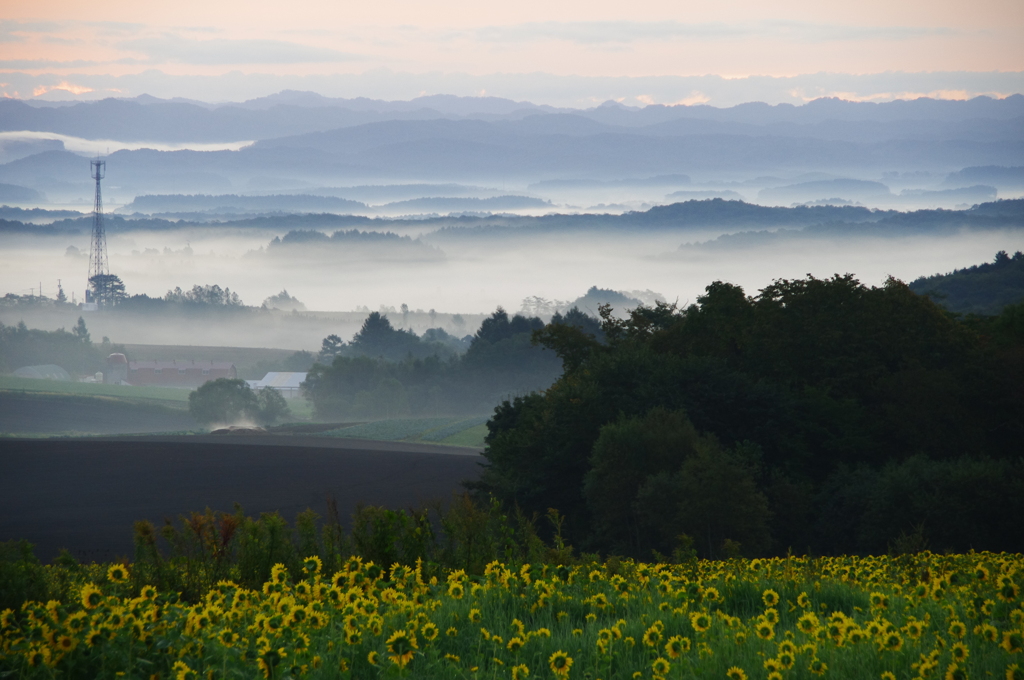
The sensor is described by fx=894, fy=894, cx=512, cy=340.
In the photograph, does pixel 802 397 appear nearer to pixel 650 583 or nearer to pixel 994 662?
pixel 650 583

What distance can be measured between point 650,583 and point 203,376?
17027cm

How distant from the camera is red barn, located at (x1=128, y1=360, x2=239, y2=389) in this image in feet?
538

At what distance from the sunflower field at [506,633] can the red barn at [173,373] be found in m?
163

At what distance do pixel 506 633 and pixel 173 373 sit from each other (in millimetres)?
172405

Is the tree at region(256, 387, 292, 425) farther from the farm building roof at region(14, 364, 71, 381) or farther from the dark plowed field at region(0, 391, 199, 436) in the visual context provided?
the farm building roof at region(14, 364, 71, 381)

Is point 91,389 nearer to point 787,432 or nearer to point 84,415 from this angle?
point 84,415

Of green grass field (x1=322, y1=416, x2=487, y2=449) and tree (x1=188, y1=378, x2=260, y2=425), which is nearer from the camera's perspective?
green grass field (x1=322, y1=416, x2=487, y2=449)

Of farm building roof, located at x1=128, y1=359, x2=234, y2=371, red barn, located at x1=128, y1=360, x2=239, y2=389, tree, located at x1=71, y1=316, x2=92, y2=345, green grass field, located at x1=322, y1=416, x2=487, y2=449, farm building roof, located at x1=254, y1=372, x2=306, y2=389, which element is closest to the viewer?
green grass field, located at x1=322, y1=416, x2=487, y2=449

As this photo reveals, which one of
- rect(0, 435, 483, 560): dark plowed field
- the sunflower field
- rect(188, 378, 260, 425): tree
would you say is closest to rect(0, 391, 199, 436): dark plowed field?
rect(188, 378, 260, 425): tree

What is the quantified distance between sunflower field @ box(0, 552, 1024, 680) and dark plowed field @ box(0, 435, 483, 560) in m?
25.1

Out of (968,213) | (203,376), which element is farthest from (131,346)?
(968,213)

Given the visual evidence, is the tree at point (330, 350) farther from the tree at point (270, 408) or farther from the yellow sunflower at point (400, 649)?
the yellow sunflower at point (400, 649)

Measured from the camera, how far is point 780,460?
31.3 meters

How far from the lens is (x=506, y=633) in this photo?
245 inches
